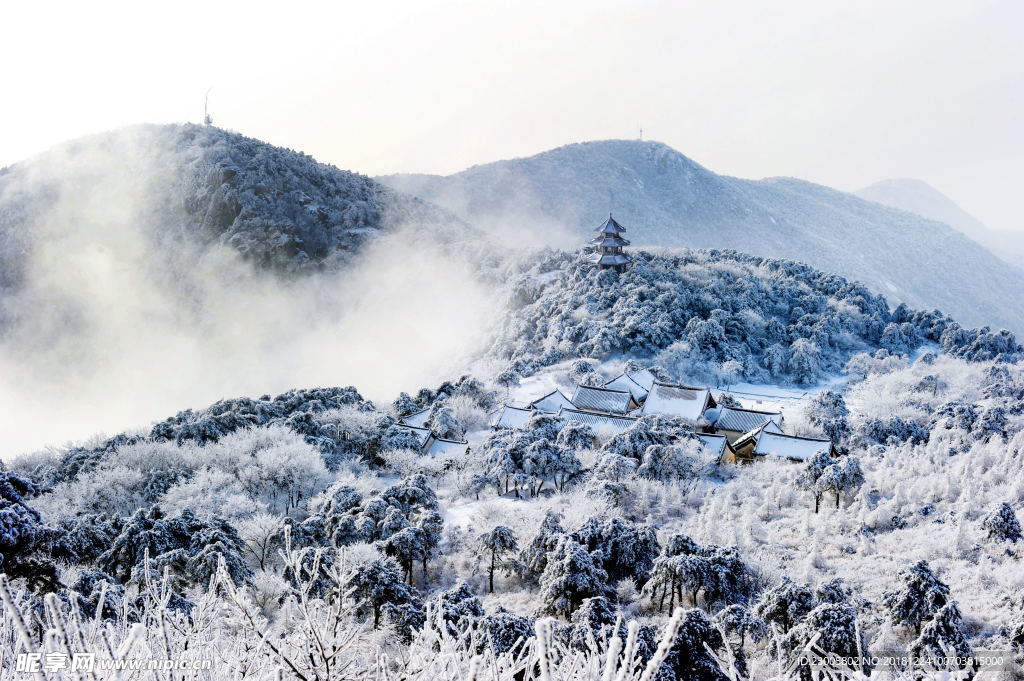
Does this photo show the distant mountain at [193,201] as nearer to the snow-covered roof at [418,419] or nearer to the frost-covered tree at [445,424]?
the snow-covered roof at [418,419]

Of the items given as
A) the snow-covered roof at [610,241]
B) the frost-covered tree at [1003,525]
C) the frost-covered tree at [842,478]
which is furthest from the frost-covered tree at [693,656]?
the snow-covered roof at [610,241]

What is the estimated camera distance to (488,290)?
71.7m

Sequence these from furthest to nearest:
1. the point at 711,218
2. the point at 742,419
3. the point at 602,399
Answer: the point at 711,218 → the point at 602,399 → the point at 742,419

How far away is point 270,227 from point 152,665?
85958 mm

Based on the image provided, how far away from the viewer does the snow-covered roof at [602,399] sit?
39906mm

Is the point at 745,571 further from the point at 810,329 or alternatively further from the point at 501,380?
the point at 810,329

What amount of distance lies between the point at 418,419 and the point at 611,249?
32874 mm

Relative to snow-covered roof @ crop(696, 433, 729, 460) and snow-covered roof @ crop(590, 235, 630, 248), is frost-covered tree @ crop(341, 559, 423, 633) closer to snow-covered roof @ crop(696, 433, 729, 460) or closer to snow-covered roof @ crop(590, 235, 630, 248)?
snow-covered roof @ crop(696, 433, 729, 460)

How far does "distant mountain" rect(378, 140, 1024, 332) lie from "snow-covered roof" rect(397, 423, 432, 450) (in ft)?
312

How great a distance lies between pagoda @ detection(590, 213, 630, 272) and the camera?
211 ft

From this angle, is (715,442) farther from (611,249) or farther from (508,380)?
(611,249)

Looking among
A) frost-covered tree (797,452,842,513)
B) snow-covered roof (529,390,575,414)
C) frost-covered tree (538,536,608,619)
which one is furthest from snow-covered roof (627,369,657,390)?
frost-covered tree (538,536,608,619)

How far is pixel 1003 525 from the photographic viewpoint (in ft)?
64.8

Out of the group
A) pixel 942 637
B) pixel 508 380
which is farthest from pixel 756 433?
pixel 942 637
